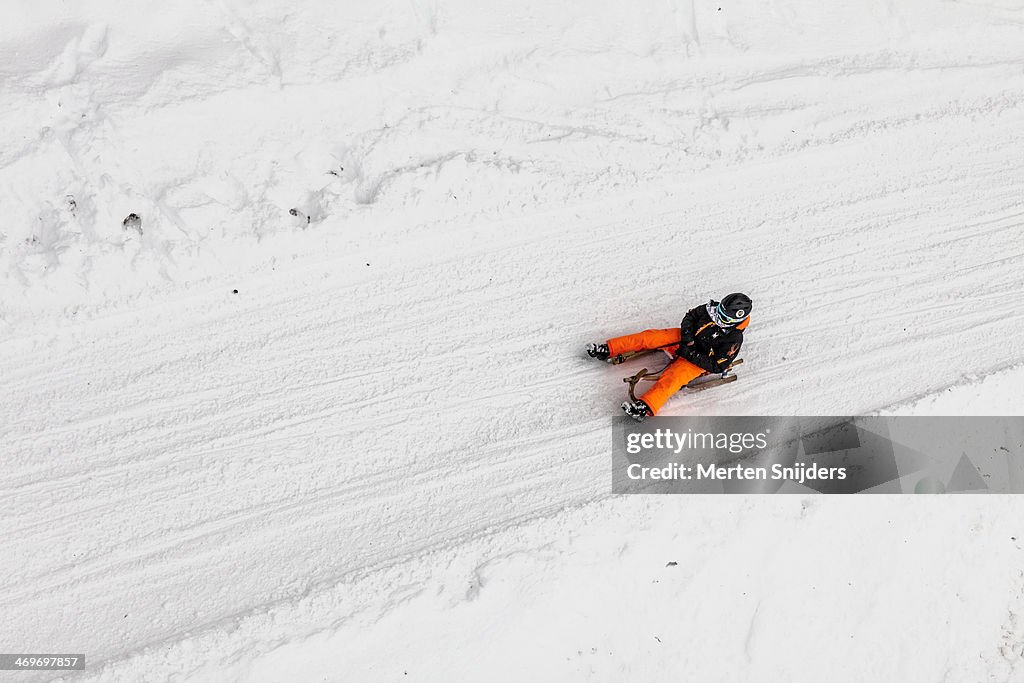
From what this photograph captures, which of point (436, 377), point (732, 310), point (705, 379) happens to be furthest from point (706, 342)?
point (436, 377)

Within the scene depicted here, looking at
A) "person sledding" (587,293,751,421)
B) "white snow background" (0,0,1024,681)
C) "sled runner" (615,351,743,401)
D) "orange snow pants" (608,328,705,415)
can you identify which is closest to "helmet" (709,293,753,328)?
"person sledding" (587,293,751,421)

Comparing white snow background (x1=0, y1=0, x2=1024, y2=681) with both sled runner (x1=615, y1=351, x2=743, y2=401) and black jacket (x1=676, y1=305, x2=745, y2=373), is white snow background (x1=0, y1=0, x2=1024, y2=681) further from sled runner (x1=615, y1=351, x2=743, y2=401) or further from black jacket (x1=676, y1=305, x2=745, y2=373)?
black jacket (x1=676, y1=305, x2=745, y2=373)

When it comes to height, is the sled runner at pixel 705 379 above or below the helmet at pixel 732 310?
below

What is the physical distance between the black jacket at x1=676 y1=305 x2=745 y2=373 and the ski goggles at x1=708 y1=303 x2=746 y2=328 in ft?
0.11

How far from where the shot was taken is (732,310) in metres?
5.61

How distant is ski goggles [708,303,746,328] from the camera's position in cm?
566

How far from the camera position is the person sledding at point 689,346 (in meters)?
5.73

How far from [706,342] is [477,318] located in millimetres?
1760

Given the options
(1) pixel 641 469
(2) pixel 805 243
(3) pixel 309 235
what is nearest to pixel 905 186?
(2) pixel 805 243

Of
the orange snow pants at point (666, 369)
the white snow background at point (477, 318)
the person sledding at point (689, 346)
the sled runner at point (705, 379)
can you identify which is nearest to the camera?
the white snow background at point (477, 318)

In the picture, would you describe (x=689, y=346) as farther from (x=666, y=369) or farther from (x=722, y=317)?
(x=722, y=317)

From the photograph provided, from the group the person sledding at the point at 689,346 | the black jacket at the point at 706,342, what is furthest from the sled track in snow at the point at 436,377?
the black jacket at the point at 706,342

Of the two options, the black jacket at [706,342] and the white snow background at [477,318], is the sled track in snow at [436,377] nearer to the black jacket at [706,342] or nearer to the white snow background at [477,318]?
the white snow background at [477,318]

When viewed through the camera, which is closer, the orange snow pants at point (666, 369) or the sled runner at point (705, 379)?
the orange snow pants at point (666, 369)
